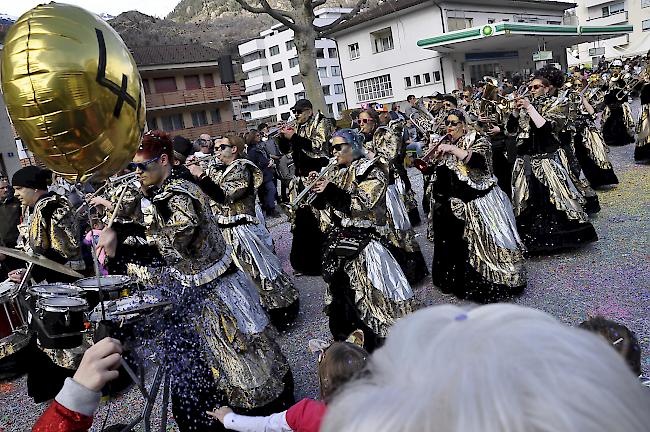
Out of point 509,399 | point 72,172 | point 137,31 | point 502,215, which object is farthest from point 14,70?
point 137,31

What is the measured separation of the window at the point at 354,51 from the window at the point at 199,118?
43.1 ft

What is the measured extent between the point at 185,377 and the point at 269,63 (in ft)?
203

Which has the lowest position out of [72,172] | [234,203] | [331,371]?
[331,371]

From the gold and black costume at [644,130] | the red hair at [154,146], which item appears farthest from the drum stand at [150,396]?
the gold and black costume at [644,130]

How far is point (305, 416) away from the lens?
2146 mm

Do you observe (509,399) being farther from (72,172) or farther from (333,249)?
(333,249)

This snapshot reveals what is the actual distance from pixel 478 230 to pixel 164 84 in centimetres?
3732

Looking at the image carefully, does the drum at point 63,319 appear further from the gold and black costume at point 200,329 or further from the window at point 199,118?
the window at point 199,118

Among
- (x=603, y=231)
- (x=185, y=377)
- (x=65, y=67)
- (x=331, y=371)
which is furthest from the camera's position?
(x=603, y=231)

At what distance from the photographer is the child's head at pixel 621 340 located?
64.6 inches

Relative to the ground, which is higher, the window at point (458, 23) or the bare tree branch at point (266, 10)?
the window at point (458, 23)

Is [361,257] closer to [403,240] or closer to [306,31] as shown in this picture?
[403,240]

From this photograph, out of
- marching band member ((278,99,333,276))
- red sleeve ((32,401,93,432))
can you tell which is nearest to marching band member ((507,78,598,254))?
marching band member ((278,99,333,276))

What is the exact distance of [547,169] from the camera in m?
5.73
